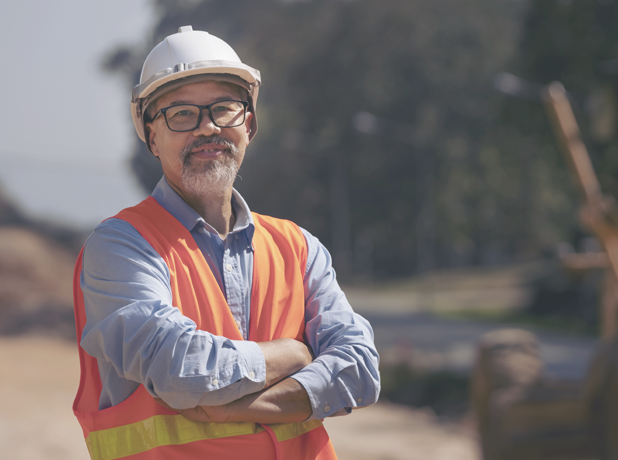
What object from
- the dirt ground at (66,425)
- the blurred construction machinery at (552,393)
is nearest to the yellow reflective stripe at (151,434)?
the blurred construction machinery at (552,393)

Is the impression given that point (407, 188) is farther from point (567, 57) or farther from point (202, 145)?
point (202, 145)

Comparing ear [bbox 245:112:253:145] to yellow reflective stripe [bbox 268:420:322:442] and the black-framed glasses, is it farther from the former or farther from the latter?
yellow reflective stripe [bbox 268:420:322:442]

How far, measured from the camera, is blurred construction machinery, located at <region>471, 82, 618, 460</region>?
276 inches

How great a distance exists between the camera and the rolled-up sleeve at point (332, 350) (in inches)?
88.9

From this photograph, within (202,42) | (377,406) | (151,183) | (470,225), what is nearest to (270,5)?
(470,225)

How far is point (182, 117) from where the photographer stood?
2.34 metres

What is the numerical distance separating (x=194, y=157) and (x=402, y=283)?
43421 millimetres

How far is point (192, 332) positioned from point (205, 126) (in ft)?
1.94

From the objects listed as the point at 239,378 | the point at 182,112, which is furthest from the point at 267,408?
the point at 182,112

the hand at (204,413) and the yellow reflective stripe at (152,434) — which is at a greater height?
the hand at (204,413)

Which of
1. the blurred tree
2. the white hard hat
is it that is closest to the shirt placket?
the white hard hat

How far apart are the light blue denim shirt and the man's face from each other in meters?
0.09

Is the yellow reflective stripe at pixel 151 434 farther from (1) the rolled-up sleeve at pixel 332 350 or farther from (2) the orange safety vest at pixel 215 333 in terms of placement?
(1) the rolled-up sleeve at pixel 332 350

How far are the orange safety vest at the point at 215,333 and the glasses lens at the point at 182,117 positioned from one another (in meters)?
0.24
